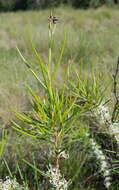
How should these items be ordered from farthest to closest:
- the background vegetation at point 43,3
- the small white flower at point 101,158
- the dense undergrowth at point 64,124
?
the background vegetation at point 43,3
the small white flower at point 101,158
the dense undergrowth at point 64,124

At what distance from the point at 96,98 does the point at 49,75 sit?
0.70 ft

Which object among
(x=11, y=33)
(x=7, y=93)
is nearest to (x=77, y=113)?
(x=7, y=93)

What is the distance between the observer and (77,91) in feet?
1.98

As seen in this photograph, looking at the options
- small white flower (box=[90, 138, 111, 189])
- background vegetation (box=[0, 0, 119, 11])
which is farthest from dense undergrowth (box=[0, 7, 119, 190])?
background vegetation (box=[0, 0, 119, 11])

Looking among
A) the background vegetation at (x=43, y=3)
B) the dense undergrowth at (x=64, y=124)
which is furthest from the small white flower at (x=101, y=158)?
the background vegetation at (x=43, y=3)

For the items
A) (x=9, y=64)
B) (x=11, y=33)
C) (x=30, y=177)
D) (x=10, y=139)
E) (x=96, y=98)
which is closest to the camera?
(x=96, y=98)

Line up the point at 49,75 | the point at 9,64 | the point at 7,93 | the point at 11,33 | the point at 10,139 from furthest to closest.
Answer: the point at 11,33 < the point at 9,64 < the point at 7,93 < the point at 10,139 < the point at 49,75

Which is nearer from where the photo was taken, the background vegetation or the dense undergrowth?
the dense undergrowth

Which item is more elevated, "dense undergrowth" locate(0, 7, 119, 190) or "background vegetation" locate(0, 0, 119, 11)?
"background vegetation" locate(0, 0, 119, 11)

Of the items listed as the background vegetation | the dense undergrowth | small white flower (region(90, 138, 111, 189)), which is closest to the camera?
the dense undergrowth

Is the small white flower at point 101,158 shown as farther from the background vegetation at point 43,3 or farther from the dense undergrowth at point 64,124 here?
the background vegetation at point 43,3

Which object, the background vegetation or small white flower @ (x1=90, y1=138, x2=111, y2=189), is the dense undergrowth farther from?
the background vegetation

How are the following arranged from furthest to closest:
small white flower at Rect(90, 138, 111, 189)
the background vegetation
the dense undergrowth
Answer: the background vegetation → small white flower at Rect(90, 138, 111, 189) → the dense undergrowth

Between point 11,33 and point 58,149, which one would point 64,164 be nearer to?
point 58,149
